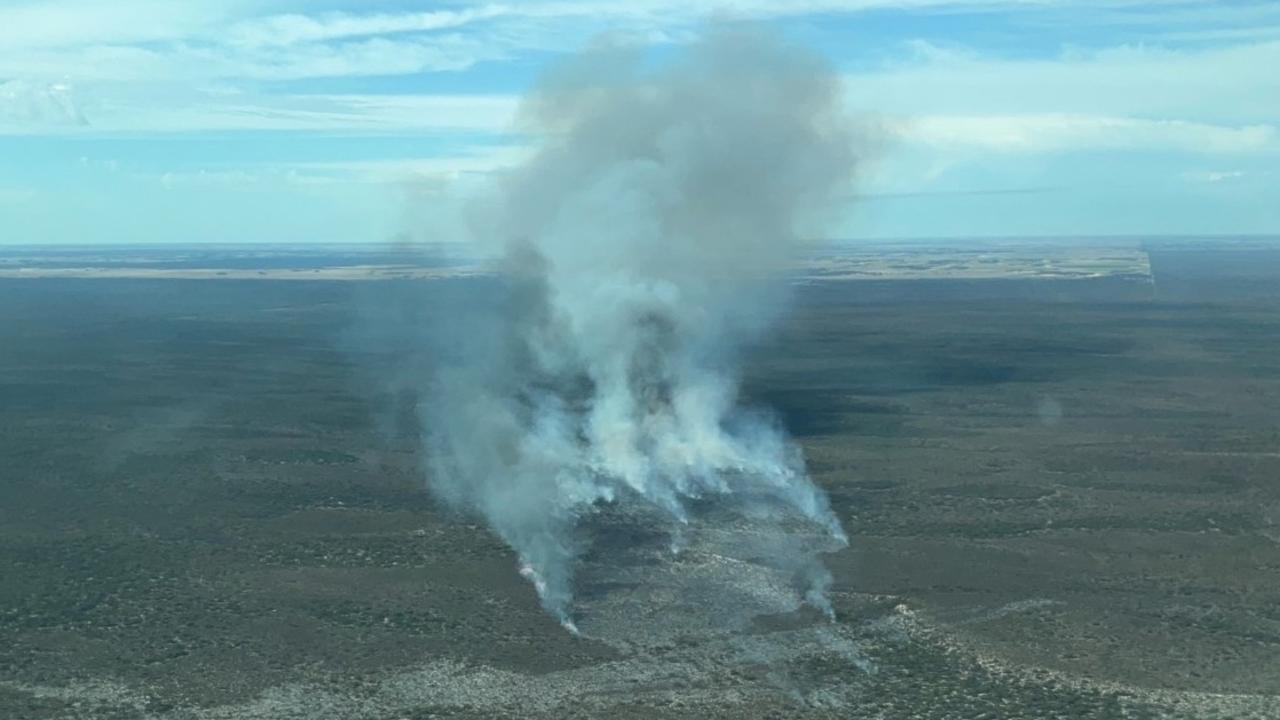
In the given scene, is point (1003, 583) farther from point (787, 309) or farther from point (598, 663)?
point (787, 309)

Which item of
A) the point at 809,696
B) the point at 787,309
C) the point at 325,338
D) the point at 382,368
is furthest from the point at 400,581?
the point at 787,309

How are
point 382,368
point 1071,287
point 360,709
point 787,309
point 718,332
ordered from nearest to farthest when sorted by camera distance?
1. point 360,709
2. point 718,332
3. point 382,368
4. point 787,309
5. point 1071,287

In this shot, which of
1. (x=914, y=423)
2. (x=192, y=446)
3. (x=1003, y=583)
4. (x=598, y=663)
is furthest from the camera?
(x=914, y=423)

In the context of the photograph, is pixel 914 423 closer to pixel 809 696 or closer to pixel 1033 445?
pixel 1033 445

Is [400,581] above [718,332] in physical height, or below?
below

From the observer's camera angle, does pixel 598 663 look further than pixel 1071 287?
No

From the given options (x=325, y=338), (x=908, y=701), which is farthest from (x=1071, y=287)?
(x=908, y=701)
